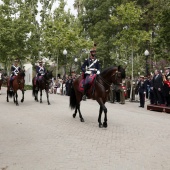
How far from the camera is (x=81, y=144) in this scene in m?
8.68

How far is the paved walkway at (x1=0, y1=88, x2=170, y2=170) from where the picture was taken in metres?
6.87

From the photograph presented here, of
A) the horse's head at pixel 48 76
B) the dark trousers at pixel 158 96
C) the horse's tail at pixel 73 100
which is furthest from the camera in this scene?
the horse's head at pixel 48 76

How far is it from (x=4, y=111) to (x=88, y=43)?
95.3 ft

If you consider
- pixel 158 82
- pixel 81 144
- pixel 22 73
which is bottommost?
pixel 81 144

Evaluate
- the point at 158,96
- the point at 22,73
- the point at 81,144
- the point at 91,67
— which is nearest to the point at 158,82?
the point at 158,96

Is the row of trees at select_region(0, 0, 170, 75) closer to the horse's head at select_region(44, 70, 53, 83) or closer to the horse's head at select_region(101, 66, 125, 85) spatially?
the horse's head at select_region(44, 70, 53, 83)

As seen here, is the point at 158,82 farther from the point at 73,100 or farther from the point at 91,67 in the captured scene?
the point at 91,67

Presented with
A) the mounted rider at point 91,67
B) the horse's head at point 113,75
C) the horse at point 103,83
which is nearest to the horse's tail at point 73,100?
the mounted rider at point 91,67

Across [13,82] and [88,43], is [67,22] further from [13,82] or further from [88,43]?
[13,82]

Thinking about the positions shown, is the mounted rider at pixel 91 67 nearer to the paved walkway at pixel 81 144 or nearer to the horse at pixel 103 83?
the horse at pixel 103 83

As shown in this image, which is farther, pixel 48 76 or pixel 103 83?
pixel 48 76

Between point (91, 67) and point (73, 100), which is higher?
point (91, 67)

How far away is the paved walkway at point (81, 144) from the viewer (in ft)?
22.5

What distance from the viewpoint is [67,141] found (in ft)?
29.6
